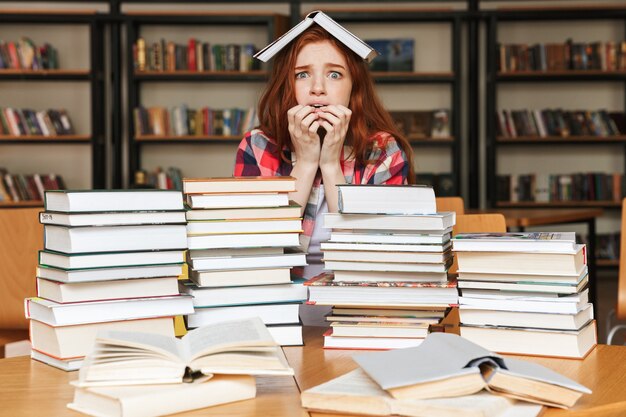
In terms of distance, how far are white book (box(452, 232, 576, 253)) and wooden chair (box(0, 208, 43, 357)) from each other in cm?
150

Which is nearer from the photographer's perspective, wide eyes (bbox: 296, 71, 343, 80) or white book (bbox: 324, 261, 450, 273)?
white book (bbox: 324, 261, 450, 273)

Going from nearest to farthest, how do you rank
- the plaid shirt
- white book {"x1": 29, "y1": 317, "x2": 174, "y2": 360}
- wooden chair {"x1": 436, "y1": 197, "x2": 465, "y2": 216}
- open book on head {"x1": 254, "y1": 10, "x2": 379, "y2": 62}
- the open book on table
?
the open book on table
white book {"x1": 29, "y1": 317, "x2": 174, "y2": 360}
open book on head {"x1": 254, "y1": 10, "x2": 379, "y2": 62}
the plaid shirt
wooden chair {"x1": 436, "y1": 197, "x2": 465, "y2": 216}

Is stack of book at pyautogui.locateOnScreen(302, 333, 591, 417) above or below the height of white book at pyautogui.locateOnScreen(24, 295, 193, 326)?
below

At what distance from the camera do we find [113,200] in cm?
125

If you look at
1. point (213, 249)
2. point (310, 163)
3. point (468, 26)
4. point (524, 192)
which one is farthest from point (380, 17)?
point (213, 249)

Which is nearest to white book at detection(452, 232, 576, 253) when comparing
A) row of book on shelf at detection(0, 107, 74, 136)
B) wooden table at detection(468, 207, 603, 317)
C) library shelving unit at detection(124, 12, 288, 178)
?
wooden table at detection(468, 207, 603, 317)

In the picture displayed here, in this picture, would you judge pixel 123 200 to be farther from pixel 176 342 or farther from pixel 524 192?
pixel 524 192

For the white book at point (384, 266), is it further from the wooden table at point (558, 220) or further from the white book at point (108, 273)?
the wooden table at point (558, 220)

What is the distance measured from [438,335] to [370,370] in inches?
6.7

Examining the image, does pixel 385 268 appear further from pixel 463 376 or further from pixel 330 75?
pixel 330 75

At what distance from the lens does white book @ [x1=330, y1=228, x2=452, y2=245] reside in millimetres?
1316

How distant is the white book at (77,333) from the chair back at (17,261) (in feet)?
3.76

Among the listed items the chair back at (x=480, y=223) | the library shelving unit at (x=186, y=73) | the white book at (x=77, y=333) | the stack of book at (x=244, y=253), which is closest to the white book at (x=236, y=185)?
the stack of book at (x=244, y=253)

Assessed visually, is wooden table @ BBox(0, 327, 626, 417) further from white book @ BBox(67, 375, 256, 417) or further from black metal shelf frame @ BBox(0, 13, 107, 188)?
black metal shelf frame @ BBox(0, 13, 107, 188)
